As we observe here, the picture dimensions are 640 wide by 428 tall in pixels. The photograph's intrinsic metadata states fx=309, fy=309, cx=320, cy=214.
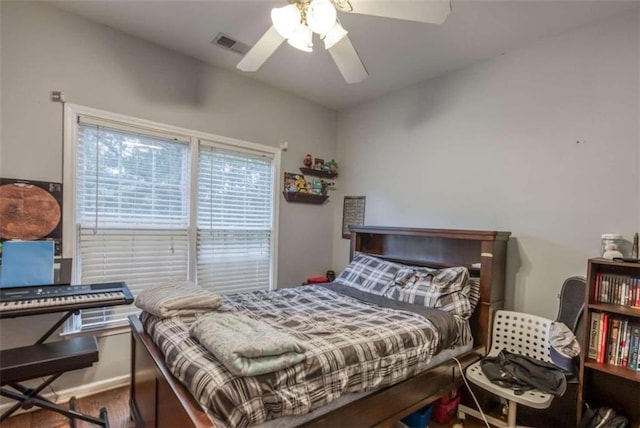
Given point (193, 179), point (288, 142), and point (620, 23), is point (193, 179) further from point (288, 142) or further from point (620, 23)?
point (620, 23)

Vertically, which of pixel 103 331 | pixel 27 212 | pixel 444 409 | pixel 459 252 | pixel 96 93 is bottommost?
pixel 444 409

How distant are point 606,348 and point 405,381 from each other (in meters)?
1.21

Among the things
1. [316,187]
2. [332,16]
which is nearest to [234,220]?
[316,187]

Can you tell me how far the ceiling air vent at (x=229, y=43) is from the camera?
248 cm

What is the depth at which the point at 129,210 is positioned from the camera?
2562 millimetres

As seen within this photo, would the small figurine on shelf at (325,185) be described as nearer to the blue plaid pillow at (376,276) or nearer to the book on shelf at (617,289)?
the blue plaid pillow at (376,276)

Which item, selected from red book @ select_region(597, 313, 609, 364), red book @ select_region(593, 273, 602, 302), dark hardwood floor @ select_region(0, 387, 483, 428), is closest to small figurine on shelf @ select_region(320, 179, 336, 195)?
dark hardwood floor @ select_region(0, 387, 483, 428)

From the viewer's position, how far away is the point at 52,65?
2.22 meters

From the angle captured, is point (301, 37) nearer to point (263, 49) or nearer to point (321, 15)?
point (321, 15)

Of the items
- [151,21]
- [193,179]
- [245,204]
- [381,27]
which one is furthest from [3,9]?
[381,27]

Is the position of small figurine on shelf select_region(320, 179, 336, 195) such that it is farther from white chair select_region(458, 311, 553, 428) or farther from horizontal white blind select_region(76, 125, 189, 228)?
white chair select_region(458, 311, 553, 428)

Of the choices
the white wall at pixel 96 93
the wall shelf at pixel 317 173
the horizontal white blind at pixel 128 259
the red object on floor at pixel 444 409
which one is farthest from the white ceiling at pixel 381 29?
the red object on floor at pixel 444 409

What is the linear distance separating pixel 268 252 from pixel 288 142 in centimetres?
128

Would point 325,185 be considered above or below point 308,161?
below
